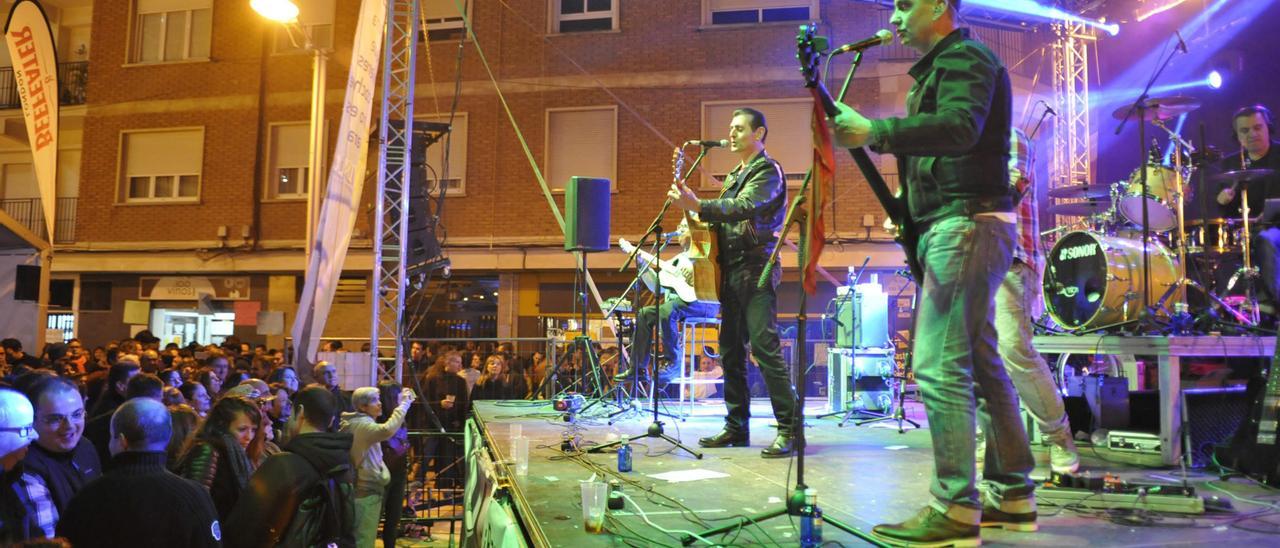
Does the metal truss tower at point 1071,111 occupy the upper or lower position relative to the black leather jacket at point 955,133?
upper

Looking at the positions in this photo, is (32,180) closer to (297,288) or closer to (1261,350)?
(297,288)

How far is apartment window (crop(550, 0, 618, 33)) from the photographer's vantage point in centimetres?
1666

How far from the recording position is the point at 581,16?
1677 centimetres

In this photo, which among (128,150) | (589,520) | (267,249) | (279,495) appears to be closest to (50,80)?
(267,249)

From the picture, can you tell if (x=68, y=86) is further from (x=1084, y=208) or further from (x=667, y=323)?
(x=1084, y=208)

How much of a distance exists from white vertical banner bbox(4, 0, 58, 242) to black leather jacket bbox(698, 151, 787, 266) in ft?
35.2

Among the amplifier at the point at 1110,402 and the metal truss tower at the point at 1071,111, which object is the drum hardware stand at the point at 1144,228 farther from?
the metal truss tower at the point at 1071,111

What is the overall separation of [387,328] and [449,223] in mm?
6384

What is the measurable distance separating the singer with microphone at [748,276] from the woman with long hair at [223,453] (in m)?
2.47

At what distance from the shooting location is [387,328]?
10.6 m

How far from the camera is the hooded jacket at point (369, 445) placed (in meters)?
6.27

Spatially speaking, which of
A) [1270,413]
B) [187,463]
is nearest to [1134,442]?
[1270,413]

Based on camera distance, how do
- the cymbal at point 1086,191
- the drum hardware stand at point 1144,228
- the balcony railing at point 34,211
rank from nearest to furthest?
1. the drum hardware stand at point 1144,228
2. the cymbal at point 1086,191
3. the balcony railing at point 34,211

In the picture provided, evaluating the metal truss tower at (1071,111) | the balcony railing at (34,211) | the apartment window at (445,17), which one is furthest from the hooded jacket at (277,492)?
the balcony railing at (34,211)
